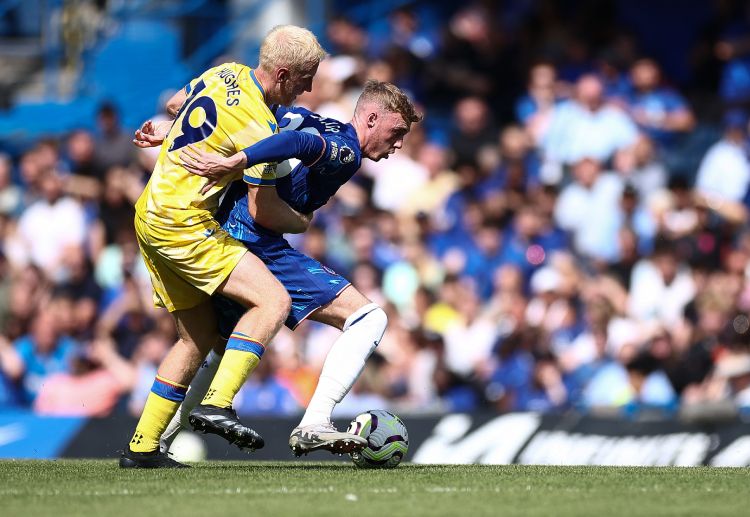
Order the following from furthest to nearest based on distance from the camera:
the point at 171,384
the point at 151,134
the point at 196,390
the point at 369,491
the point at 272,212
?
the point at 196,390 < the point at 151,134 < the point at 171,384 < the point at 272,212 < the point at 369,491

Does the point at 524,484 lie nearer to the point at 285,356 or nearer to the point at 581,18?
the point at 285,356

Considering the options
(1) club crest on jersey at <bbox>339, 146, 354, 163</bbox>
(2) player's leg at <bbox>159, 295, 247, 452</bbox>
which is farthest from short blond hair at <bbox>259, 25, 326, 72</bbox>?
(2) player's leg at <bbox>159, 295, 247, 452</bbox>

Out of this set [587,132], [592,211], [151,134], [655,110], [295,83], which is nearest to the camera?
[295,83]

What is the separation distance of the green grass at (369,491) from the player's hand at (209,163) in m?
1.50

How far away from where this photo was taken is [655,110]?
14.0 m

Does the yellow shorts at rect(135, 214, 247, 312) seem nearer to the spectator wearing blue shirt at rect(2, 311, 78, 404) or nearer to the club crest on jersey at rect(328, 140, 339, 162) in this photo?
the club crest on jersey at rect(328, 140, 339, 162)

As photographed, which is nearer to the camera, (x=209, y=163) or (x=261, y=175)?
(x=209, y=163)

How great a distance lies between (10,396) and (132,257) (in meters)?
1.82

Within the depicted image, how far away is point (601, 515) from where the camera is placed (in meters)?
5.33

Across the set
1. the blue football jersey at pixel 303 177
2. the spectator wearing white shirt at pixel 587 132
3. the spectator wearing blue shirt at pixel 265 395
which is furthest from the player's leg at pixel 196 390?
the spectator wearing white shirt at pixel 587 132

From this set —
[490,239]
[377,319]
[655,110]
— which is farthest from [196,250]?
[655,110]

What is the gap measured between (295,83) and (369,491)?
2.18 meters

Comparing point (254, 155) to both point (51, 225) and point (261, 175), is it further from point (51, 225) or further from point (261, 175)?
point (51, 225)

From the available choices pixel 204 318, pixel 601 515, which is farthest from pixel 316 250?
pixel 601 515
